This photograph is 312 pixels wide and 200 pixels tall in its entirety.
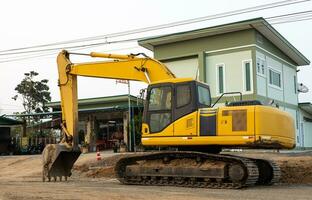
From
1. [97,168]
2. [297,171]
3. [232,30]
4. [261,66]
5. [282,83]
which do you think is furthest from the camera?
[282,83]

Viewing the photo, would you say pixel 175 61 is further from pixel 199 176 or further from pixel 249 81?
pixel 199 176

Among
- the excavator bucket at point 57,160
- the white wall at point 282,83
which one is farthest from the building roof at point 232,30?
the excavator bucket at point 57,160

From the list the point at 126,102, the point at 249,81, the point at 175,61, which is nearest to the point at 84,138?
the point at 126,102

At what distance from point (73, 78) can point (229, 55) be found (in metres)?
18.6

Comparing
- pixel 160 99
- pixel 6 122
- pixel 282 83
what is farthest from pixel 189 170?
pixel 6 122

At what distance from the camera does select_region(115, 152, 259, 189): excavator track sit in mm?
15625

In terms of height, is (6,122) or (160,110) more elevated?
(6,122)

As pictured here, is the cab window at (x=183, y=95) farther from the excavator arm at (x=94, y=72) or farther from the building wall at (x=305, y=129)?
the building wall at (x=305, y=129)

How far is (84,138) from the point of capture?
46281 millimetres

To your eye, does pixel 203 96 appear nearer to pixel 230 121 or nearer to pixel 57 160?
pixel 230 121

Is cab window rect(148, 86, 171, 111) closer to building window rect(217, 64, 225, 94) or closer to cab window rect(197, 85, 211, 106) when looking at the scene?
cab window rect(197, 85, 211, 106)

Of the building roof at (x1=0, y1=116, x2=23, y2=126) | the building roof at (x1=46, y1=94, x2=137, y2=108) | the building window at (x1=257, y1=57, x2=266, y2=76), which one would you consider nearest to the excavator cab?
the building window at (x1=257, y1=57, x2=266, y2=76)

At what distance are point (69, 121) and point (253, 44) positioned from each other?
63.5ft

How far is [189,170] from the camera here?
646 inches
